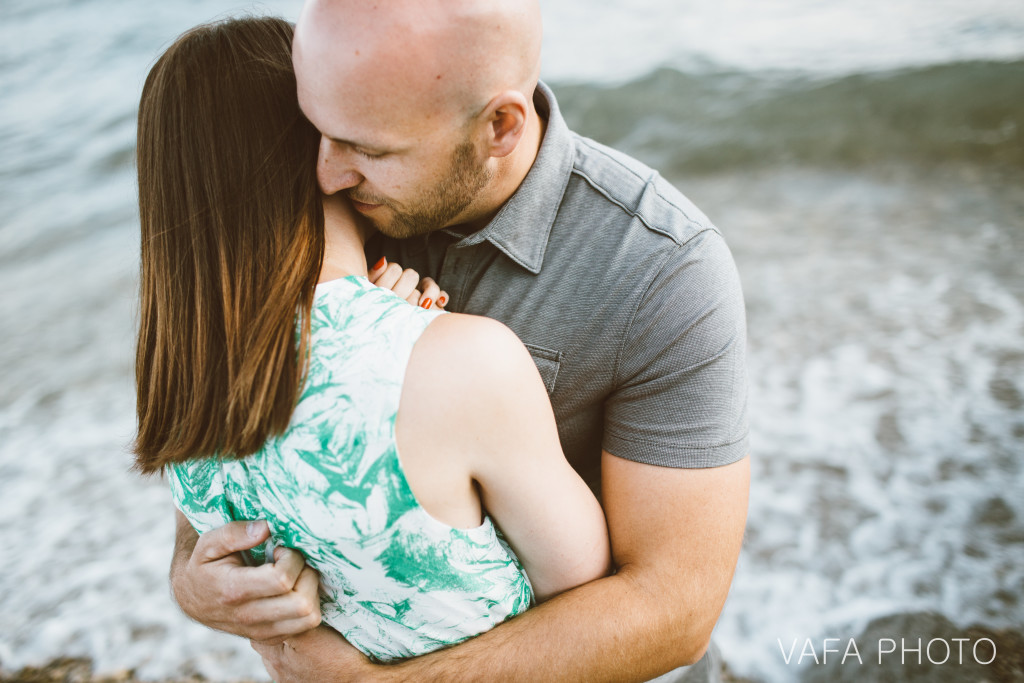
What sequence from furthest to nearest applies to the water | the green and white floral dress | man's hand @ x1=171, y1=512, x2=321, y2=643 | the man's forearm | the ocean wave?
the ocean wave → the water → the man's forearm → man's hand @ x1=171, y1=512, x2=321, y2=643 → the green and white floral dress

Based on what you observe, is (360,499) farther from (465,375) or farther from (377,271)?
(377,271)

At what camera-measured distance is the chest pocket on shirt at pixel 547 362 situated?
1.42 meters

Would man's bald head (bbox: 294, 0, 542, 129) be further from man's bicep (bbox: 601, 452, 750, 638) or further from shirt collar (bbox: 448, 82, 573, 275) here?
man's bicep (bbox: 601, 452, 750, 638)

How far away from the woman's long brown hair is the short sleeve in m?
0.62

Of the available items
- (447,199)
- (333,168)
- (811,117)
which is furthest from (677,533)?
(811,117)

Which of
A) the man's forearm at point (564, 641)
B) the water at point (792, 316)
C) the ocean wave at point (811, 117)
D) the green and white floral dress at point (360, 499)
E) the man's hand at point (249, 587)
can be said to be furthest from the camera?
the ocean wave at point (811, 117)

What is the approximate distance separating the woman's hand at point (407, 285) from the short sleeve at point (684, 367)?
0.39 metres

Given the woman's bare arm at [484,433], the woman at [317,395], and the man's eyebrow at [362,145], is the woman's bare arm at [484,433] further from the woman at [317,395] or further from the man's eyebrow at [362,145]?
the man's eyebrow at [362,145]

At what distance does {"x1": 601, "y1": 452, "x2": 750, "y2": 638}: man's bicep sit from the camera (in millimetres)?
1324

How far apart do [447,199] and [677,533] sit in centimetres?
79

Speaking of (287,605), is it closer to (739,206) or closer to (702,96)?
(739,206)

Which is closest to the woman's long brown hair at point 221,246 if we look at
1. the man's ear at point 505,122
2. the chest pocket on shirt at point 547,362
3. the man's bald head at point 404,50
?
the man's bald head at point 404,50

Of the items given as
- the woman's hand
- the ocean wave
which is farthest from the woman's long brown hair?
the ocean wave

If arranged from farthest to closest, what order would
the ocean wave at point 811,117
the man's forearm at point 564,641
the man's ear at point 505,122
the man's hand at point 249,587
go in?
the ocean wave at point 811,117 → the man's ear at point 505,122 → the man's forearm at point 564,641 → the man's hand at point 249,587
